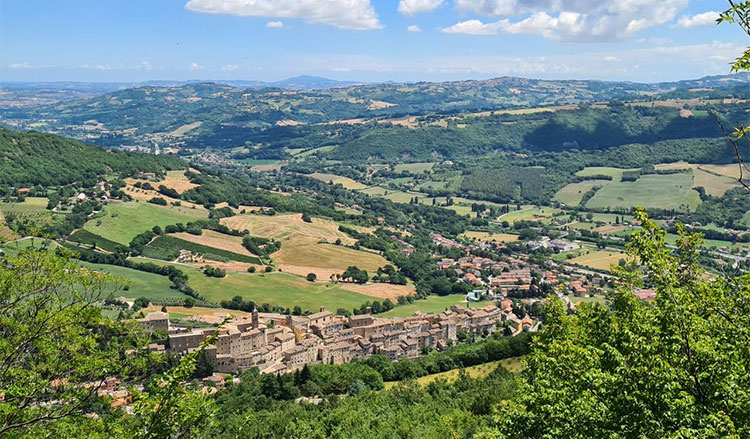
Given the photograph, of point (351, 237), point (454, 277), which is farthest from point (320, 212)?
point (454, 277)

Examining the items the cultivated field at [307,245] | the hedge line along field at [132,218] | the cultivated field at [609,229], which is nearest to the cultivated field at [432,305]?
the cultivated field at [307,245]

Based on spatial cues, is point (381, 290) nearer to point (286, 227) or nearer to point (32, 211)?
point (286, 227)

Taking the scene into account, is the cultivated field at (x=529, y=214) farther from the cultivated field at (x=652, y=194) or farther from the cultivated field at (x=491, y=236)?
the cultivated field at (x=491, y=236)

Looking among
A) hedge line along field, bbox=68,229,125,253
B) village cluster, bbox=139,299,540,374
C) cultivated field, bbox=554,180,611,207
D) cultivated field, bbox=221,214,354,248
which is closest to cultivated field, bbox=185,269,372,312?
village cluster, bbox=139,299,540,374

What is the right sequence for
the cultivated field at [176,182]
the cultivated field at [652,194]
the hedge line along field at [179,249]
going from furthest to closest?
the cultivated field at [652,194] < the cultivated field at [176,182] < the hedge line along field at [179,249]

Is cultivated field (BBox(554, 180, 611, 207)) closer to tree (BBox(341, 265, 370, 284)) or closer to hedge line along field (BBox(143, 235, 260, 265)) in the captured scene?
tree (BBox(341, 265, 370, 284))
